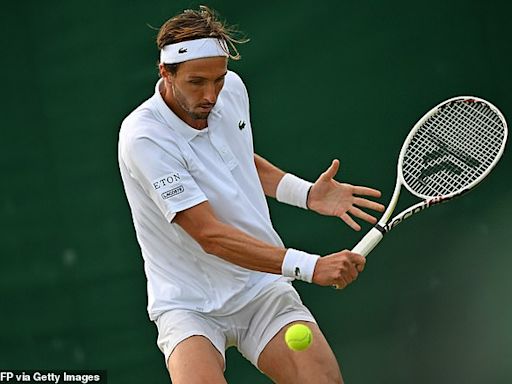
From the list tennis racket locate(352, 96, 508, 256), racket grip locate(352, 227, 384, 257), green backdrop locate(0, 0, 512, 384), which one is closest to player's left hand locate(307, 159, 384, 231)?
tennis racket locate(352, 96, 508, 256)

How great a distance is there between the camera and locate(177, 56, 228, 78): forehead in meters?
3.83

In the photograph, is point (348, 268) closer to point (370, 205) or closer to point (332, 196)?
point (370, 205)

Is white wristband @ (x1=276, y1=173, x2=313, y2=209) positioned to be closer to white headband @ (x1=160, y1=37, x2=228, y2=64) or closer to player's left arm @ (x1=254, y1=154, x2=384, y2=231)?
player's left arm @ (x1=254, y1=154, x2=384, y2=231)

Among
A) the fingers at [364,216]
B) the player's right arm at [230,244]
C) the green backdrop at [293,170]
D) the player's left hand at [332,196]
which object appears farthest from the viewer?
the green backdrop at [293,170]

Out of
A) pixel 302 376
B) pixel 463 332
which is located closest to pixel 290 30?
pixel 463 332

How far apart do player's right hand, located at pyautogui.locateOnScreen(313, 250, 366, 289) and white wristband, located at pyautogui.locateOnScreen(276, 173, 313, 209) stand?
0.55 m

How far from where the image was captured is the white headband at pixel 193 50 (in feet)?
12.6

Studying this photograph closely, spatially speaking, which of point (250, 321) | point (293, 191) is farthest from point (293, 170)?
point (250, 321)

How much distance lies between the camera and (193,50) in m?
3.86

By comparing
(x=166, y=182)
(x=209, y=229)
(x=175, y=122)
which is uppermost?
(x=175, y=122)

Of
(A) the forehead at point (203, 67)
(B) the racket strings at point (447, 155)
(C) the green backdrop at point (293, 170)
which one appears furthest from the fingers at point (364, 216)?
(C) the green backdrop at point (293, 170)

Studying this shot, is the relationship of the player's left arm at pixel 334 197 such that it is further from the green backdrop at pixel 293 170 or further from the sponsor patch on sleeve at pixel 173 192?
the green backdrop at pixel 293 170

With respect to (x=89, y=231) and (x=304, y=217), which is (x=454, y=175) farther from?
(x=89, y=231)

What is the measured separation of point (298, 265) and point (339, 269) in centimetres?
13
